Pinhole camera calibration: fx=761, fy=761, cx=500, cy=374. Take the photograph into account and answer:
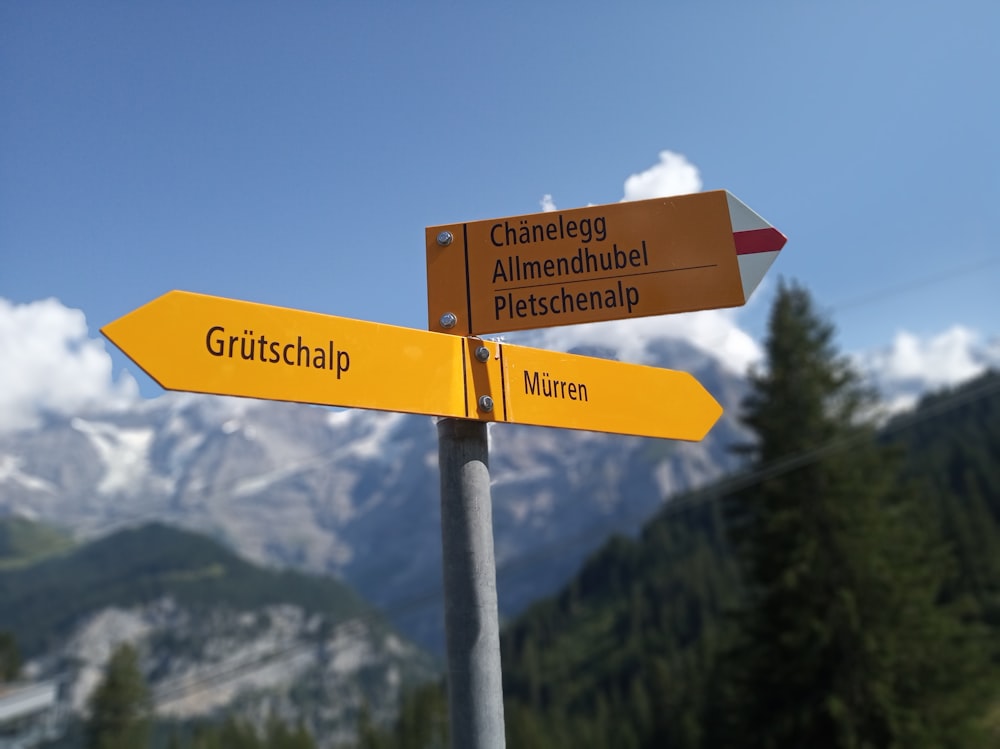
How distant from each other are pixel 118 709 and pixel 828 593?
68805 millimetres

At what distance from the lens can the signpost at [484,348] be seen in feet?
6.88

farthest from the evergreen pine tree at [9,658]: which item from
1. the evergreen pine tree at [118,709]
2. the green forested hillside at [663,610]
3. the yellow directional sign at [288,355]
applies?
the yellow directional sign at [288,355]

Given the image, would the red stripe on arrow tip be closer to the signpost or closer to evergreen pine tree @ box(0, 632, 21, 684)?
the signpost

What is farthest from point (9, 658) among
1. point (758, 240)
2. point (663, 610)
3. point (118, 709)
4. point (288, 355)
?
point (758, 240)

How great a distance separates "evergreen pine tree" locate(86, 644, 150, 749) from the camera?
68.1 metres

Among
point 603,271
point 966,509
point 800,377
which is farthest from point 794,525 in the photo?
point 966,509

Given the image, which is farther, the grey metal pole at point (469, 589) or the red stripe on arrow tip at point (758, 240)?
the red stripe on arrow tip at point (758, 240)

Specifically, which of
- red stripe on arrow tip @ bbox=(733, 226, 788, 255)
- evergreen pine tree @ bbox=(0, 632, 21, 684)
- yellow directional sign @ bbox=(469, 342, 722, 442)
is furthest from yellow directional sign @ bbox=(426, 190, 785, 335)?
evergreen pine tree @ bbox=(0, 632, 21, 684)

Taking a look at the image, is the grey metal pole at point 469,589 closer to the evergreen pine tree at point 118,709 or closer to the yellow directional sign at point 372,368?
the yellow directional sign at point 372,368

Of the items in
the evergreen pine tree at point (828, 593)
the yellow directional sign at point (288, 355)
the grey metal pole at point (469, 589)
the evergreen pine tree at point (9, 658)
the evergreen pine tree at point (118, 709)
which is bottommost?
the grey metal pole at point (469, 589)

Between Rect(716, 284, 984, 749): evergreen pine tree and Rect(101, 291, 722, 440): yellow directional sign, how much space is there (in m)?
15.3

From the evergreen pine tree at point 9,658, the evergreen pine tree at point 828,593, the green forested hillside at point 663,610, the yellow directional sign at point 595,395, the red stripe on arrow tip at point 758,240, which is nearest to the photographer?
the yellow directional sign at point 595,395

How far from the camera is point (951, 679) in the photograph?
738 inches

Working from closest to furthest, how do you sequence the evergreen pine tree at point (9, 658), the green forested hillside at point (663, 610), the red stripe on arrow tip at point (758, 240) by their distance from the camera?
the red stripe on arrow tip at point (758, 240)
the green forested hillside at point (663, 610)
the evergreen pine tree at point (9, 658)
